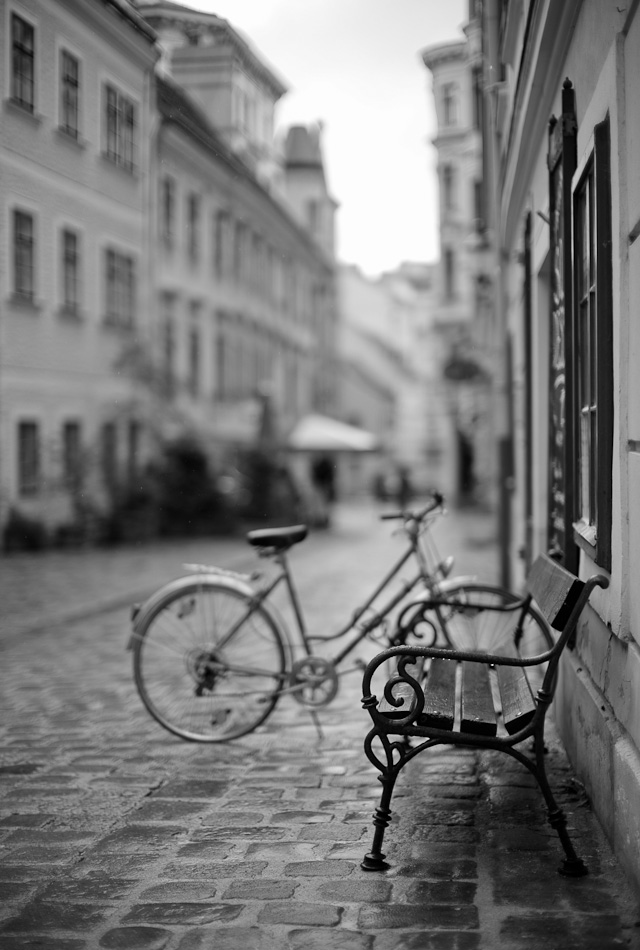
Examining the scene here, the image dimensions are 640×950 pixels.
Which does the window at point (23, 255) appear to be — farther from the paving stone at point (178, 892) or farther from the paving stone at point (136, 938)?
the paving stone at point (136, 938)

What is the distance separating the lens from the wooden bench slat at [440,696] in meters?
3.91

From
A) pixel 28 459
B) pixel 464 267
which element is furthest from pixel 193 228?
pixel 464 267

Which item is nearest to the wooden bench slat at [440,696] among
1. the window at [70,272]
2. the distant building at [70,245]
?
the distant building at [70,245]

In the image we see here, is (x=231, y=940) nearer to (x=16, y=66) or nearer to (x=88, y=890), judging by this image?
(x=88, y=890)

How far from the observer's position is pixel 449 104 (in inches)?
1192

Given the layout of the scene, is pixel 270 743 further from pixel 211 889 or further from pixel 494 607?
pixel 211 889

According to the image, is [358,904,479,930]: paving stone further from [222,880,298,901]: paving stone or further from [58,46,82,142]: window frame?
[58,46,82,142]: window frame

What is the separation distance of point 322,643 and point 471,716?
6.74ft

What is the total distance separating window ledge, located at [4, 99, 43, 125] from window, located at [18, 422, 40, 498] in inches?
303

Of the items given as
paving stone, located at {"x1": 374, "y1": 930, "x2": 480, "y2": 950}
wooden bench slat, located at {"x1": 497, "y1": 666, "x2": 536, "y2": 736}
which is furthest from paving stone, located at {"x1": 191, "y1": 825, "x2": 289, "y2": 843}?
paving stone, located at {"x1": 374, "y1": 930, "x2": 480, "y2": 950}

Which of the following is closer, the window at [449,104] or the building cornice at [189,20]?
the building cornice at [189,20]

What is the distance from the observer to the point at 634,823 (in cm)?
346

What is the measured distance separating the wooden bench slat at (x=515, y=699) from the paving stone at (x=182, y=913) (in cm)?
107

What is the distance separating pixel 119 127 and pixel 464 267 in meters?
30.5
